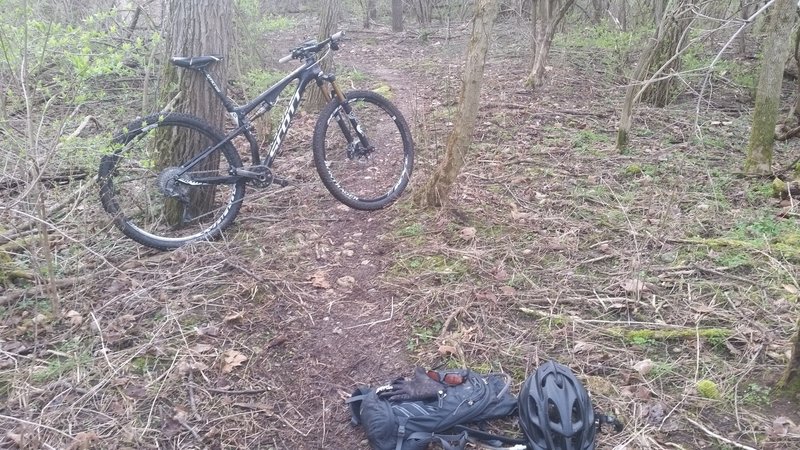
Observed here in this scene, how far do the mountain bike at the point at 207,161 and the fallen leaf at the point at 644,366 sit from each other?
270 centimetres

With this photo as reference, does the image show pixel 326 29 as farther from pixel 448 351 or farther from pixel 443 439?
pixel 443 439

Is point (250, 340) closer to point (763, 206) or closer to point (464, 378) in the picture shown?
point (464, 378)

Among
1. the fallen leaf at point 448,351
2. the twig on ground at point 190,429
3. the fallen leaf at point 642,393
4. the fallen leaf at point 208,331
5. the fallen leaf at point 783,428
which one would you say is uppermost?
the fallen leaf at point 208,331

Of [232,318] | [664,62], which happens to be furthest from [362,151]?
[664,62]

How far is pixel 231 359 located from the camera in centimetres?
340

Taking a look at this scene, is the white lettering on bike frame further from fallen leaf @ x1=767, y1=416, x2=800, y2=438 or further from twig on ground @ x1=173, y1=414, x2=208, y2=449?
fallen leaf @ x1=767, y1=416, x2=800, y2=438

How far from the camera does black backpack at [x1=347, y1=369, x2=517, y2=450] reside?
2.81 meters

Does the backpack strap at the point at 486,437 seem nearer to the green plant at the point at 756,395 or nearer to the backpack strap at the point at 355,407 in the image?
the backpack strap at the point at 355,407

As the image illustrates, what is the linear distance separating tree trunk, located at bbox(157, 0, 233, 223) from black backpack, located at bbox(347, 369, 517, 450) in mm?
2766

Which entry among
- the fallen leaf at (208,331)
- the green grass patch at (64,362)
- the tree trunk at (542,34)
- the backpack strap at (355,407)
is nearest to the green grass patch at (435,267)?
the backpack strap at (355,407)

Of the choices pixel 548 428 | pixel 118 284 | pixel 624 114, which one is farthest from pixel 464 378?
pixel 624 114

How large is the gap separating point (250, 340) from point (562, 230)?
2.64 meters

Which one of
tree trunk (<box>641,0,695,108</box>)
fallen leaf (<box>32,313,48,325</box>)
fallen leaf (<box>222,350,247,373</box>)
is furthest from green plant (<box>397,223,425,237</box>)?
tree trunk (<box>641,0,695,108</box>)

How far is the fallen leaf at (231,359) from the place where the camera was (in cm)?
334
